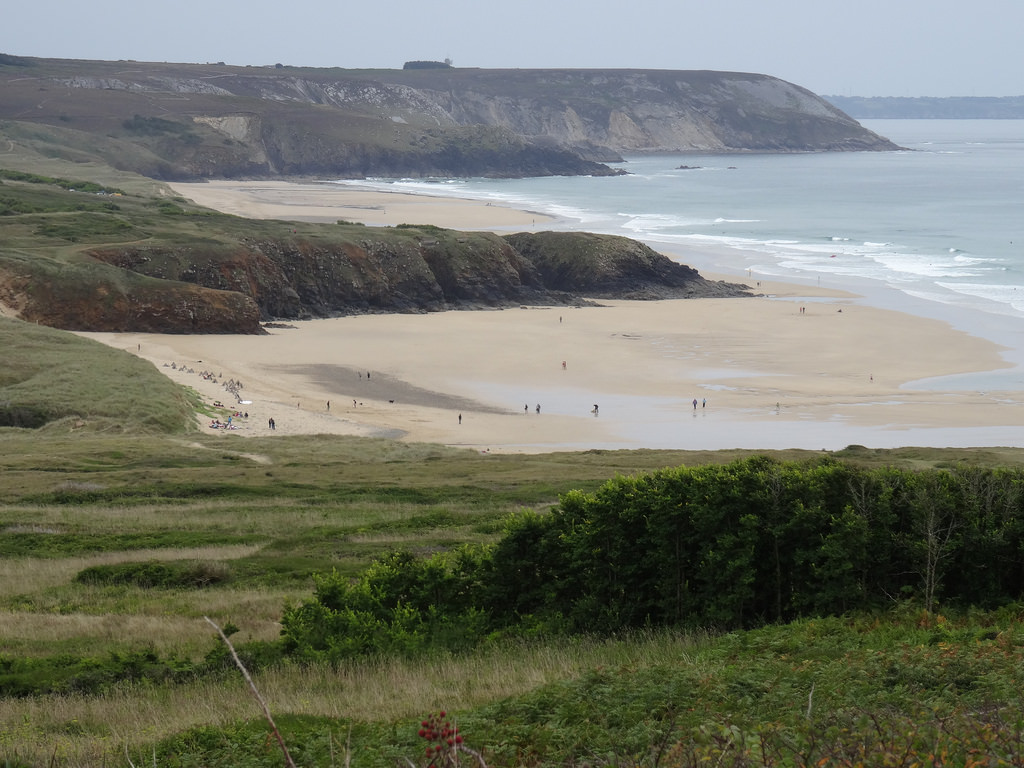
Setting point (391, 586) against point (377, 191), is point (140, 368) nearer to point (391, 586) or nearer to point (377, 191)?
point (391, 586)

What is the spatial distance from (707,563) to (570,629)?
6.47ft

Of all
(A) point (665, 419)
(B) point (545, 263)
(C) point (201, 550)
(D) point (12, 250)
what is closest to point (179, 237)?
(D) point (12, 250)

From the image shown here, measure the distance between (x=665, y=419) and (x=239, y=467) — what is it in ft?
64.9

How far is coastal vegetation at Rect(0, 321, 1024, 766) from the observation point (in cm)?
842

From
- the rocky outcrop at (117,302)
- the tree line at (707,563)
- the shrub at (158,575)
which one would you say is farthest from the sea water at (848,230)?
the rocky outcrop at (117,302)

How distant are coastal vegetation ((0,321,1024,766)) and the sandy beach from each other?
2173cm

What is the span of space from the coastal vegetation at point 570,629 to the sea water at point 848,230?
26851 millimetres

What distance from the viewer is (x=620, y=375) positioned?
5531 cm

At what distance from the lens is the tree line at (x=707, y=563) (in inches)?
530

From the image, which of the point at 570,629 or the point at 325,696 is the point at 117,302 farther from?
the point at 325,696

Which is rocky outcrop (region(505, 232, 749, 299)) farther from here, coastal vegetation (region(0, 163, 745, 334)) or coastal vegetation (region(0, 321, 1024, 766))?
coastal vegetation (region(0, 321, 1024, 766))

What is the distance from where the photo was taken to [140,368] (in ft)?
162

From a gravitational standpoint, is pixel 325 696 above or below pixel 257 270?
below

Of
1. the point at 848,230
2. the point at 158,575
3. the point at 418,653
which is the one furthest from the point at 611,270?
the point at 418,653
